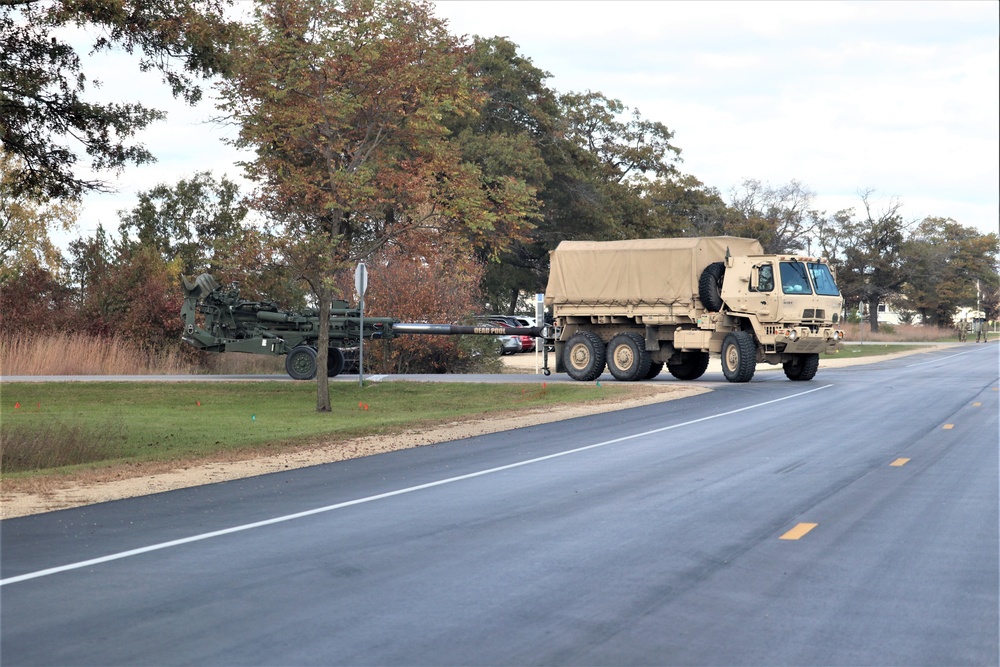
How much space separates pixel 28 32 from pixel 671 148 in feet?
190

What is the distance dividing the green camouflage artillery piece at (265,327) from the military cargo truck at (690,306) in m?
4.45

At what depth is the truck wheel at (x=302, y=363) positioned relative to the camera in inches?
1276

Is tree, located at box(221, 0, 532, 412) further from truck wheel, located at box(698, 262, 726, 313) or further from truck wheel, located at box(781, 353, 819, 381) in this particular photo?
truck wheel, located at box(781, 353, 819, 381)

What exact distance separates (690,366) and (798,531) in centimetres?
2425

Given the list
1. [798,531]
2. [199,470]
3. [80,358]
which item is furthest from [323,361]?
[798,531]

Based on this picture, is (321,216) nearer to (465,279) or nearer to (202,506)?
(465,279)

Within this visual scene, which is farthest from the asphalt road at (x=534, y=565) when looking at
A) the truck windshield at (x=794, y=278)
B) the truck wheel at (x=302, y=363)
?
the truck wheel at (x=302, y=363)

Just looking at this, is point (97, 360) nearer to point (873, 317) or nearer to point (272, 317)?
point (272, 317)

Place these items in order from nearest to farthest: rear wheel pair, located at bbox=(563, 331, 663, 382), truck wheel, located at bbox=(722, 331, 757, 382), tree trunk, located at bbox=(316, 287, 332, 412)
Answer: tree trunk, located at bbox=(316, 287, 332, 412), truck wheel, located at bbox=(722, 331, 757, 382), rear wheel pair, located at bbox=(563, 331, 663, 382)

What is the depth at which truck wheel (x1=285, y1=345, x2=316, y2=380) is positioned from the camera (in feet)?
106

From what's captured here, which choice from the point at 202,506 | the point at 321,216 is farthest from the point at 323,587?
the point at 321,216

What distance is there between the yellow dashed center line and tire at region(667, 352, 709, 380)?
23.0 metres

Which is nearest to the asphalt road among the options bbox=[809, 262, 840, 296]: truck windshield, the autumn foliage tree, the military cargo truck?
the military cargo truck

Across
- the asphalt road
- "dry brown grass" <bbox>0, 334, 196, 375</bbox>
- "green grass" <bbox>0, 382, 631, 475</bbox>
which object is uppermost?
"dry brown grass" <bbox>0, 334, 196, 375</bbox>
